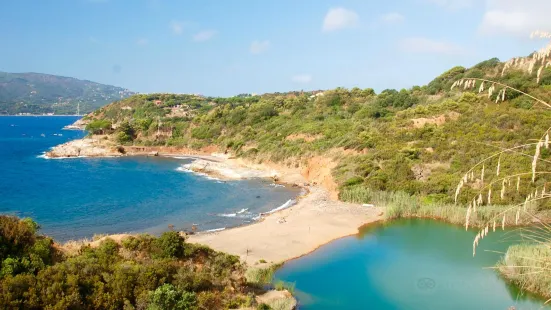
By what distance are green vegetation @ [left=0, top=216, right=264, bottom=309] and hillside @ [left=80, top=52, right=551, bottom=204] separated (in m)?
9.09

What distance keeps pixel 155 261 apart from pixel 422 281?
10.3m

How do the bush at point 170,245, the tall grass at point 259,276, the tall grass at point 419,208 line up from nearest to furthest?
the bush at point 170,245
the tall grass at point 259,276
the tall grass at point 419,208

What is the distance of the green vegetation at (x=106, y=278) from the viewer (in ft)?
29.3

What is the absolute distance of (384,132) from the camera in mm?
40000

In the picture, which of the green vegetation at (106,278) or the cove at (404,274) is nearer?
the green vegetation at (106,278)

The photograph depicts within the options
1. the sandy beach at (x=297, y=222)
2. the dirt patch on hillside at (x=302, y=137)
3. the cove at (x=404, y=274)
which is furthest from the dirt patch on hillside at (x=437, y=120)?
the cove at (x=404, y=274)

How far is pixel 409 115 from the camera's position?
43.0 metres

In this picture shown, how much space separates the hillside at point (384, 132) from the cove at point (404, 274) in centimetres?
651

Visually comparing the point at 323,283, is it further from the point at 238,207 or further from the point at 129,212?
the point at 129,212

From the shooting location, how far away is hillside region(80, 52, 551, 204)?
3031cm

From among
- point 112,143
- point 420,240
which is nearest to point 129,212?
point 420,240

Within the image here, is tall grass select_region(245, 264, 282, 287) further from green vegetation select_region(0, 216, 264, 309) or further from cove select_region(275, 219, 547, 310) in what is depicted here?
green vegetation select_region(0, 216, 264, 309)

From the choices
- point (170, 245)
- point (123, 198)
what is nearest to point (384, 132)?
point (123, 198)

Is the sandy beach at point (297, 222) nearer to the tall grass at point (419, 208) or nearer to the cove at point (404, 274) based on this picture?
the tall grass at point (419, 208)
